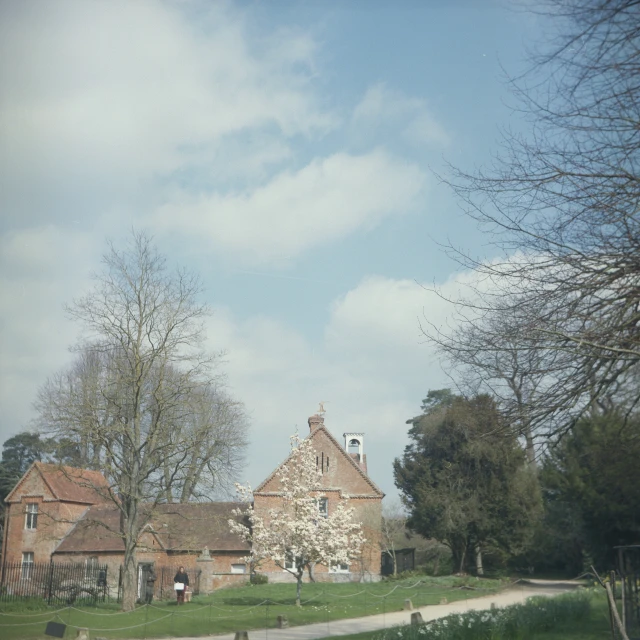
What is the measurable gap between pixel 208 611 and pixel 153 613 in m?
1.73

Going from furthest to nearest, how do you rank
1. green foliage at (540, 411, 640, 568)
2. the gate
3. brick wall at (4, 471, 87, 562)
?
brick wall at (4, 471, 87, 562) < the gate < green foliage at (540, 411, 640, 568)

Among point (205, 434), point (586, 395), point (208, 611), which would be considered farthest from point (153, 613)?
point (586, 395)

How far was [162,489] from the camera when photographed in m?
26.6

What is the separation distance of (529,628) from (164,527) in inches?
984

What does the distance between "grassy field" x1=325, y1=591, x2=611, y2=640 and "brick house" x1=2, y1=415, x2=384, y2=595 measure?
2114 centimetres

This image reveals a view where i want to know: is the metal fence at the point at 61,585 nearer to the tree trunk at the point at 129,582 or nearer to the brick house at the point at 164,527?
the tree trunk at the point at 129,582

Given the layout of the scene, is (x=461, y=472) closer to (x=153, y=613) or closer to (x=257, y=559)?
(x=257, y=559)

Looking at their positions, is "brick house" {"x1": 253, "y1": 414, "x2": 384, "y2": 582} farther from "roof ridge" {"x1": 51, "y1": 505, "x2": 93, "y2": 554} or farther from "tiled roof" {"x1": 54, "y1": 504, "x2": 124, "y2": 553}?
"roof ridge" {"x1": 51, "y1": 505, "x2": 93, "y2": 554}

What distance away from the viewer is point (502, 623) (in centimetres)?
1338

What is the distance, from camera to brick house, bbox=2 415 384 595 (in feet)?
121

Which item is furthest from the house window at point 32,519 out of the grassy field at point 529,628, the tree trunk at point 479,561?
the grassy field at point 529,628

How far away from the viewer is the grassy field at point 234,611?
1870 cm

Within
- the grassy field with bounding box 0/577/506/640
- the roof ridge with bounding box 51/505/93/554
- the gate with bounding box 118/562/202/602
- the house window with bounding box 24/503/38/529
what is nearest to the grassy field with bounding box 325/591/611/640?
the grassy field with bounding box 0/577/506/640

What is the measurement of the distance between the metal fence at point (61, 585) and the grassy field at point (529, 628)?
14525 millimetres
